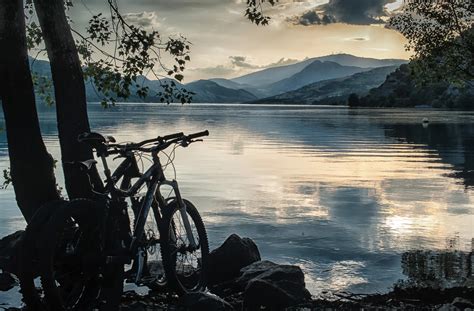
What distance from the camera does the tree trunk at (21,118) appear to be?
10.5 m

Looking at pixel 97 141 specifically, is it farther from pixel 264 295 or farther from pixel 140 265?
pixel 264 295

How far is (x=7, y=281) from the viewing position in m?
11.9

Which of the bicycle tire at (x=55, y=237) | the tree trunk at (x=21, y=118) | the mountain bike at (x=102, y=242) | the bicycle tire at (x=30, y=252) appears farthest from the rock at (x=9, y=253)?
the bicycle tire at (x=55, y=237)

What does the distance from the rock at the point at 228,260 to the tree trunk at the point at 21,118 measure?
3425mm

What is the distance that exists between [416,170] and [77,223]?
30.5m

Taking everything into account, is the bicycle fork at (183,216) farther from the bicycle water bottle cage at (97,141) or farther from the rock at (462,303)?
the rock at (462,303)

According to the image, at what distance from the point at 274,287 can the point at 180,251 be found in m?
1.67

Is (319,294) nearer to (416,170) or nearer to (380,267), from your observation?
(380,267)

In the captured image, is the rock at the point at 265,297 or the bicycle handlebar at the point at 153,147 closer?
the bicycle handlebar at the point at 153,147

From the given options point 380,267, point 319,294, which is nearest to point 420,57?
point 380,267

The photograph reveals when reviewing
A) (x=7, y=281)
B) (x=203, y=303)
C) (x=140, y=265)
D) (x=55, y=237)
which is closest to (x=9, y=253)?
(x=7, y=281)

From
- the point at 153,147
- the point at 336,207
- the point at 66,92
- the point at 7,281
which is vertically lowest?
the point at 336,207

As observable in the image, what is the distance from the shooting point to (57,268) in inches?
309

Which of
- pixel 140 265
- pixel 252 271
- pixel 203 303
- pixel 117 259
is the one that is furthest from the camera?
pixel 252 271
